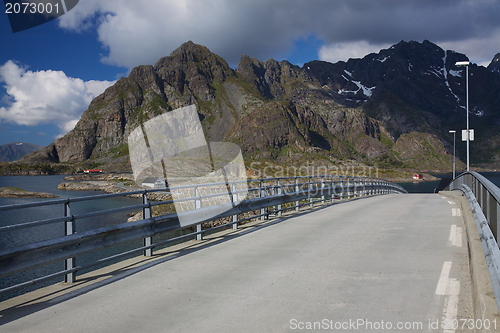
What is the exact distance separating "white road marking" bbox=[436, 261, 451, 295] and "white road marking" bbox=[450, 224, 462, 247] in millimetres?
1926

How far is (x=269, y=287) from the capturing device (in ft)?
17.7

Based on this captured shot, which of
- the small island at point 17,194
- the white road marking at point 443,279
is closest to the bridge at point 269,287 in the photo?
the white road marking at point 443,279

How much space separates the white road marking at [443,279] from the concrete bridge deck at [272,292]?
1cm

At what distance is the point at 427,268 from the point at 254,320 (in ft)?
11.9

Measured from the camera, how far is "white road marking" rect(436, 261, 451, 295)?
5062 millimetres

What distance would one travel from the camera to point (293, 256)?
24.0 feet

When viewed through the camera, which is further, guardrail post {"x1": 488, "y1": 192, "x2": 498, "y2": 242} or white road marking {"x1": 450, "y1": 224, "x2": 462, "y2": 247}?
white road marking {"x1": 450, "y1": 224, "x2": 462, "y2": 247}

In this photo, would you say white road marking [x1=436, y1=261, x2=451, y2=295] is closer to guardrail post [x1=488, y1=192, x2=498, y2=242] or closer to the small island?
guardrail post [x1=488, y1=192, x2=498, y2=242]

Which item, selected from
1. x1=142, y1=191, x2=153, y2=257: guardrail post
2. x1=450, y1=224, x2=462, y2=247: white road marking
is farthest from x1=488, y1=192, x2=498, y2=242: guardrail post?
x1=142, y1=191, x2=153, y2=257: guardrail post

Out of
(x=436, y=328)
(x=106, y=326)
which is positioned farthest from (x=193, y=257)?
(x=436, y=328)

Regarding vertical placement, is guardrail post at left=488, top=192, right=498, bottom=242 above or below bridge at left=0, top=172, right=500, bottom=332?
above

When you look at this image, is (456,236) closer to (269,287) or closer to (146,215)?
(269,287)

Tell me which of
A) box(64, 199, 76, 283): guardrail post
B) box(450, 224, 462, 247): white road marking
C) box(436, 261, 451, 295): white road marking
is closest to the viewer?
box(436, 261, 451, 295): white road marking

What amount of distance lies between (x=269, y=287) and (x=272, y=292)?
0.22 metres
